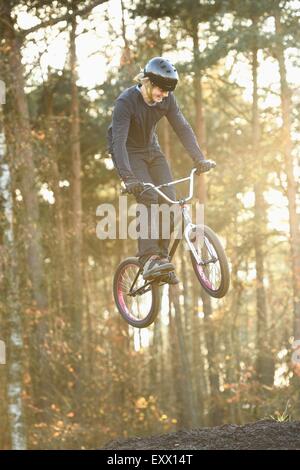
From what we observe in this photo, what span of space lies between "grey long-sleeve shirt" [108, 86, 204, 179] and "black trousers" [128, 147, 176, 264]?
91mm

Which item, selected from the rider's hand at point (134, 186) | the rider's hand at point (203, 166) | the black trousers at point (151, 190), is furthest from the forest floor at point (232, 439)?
the rider's hand at point (203, 166)

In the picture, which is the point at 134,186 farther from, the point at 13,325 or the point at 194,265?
the point at 13,325

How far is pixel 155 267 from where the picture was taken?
798 centimetres

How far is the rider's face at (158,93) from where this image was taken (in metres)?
7.93

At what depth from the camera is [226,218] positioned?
1983cm

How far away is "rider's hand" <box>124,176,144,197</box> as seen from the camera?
7.74 metres

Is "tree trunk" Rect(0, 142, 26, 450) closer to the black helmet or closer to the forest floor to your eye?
the black helmet

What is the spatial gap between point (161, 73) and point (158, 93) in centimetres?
27

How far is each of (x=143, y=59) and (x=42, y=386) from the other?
24.2ft

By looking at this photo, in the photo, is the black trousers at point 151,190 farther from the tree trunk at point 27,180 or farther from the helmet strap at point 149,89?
the tree trunk at point 27,180

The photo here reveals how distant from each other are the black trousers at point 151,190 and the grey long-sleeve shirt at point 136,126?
91mm

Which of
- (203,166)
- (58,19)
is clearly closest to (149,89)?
(203,166)
